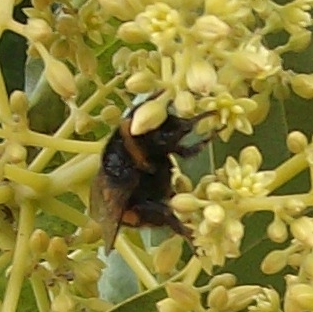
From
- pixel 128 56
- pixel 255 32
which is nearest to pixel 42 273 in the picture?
Answer: pixel 128 56

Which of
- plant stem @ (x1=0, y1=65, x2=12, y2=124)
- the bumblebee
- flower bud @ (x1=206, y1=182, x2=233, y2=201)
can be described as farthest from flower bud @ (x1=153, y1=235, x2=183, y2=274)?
plant stem @ (x1=0, y1=65, x2=12, y2=124)

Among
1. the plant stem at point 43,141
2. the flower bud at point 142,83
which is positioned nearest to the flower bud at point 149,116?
the flower bud at point 142,83

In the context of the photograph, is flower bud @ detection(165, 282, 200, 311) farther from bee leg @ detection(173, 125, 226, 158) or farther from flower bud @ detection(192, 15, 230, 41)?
flower bud @ detection(192, 15, 230, 41)

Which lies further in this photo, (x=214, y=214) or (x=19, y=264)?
(x=19, y=264)

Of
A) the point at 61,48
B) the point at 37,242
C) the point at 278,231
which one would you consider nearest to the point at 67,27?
the point at 61,48

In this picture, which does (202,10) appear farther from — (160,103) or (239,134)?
(239,134)

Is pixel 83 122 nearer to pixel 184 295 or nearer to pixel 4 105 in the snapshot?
pixel 4 105

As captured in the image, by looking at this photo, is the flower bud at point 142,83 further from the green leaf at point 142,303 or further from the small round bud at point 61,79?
the green leaf at point 142,303
